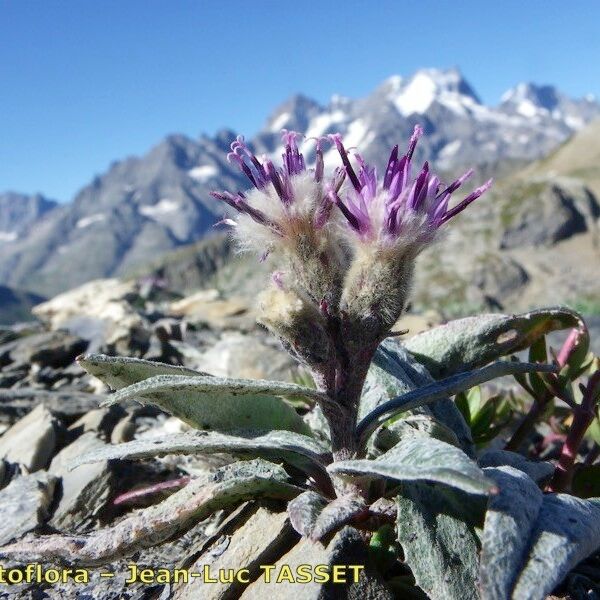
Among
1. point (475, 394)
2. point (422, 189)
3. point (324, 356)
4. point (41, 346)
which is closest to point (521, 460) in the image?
point (475, 394)

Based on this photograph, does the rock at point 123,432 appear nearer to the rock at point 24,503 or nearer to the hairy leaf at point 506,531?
the rock at point 24,503

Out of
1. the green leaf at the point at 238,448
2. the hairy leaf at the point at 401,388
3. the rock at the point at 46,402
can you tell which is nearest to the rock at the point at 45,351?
the rock at the point at 46,402

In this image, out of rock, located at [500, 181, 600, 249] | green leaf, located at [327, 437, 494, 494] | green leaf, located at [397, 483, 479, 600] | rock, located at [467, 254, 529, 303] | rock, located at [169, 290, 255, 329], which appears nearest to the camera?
green leaf, located at [327, 437, 494, 494]

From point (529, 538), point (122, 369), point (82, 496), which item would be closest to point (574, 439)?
point (529, 538)

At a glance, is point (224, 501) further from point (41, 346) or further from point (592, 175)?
point (592, 175)

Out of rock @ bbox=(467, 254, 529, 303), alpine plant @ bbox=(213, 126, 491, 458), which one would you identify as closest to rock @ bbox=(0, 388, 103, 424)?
alpine plant @ bbox=(213, 126, 491, 458)

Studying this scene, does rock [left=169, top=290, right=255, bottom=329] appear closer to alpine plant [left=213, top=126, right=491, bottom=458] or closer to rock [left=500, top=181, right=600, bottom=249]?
alpine plant [left=213, top=126, right=491, bottom=458]

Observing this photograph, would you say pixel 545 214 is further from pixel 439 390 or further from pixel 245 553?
pixel 245 553
